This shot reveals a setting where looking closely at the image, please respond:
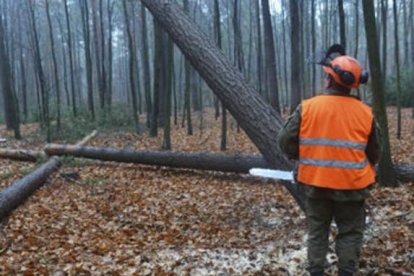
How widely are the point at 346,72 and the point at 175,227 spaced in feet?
13.1

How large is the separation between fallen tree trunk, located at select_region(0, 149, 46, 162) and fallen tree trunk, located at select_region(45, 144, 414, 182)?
0.29 metres

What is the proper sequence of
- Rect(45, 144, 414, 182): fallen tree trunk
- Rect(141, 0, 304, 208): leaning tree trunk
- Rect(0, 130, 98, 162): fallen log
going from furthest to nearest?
Rect(0, 130, 98, 162): fallen log < Rect(45, 144, 414, 182): fallen tree trunk < Rect(141, 0, 304, 208): leaning tree trunk

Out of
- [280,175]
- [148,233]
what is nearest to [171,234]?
[148,233]

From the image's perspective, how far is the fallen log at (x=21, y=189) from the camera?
707 centimetres

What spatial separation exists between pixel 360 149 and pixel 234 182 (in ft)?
20.0

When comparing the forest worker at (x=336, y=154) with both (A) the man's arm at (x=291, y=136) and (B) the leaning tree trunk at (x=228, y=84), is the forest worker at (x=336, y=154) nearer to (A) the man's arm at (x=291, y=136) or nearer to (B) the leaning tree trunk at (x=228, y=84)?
(A) the man's arm at (x=291, y=136)

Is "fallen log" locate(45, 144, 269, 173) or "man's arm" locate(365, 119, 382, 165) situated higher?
"man's arm" locate(365, 119, 382, 165)

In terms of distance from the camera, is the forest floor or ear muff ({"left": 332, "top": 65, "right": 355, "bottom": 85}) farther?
the forest floor

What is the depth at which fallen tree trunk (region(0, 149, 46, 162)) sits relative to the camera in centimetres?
1218

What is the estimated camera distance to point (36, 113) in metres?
21.8

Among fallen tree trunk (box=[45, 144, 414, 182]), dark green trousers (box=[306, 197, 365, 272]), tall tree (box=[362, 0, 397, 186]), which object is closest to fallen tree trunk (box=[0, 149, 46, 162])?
fallen tree trunk (box=[45, 144, 414, 182])

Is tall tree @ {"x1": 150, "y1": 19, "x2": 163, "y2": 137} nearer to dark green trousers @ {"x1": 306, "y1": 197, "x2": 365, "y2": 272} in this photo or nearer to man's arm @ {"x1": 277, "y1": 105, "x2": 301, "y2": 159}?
man's arm @ {"x1": 277, "y1": 105, "x2": 301, "y2": 159}

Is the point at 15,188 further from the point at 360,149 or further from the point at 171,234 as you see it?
the point at 360,149

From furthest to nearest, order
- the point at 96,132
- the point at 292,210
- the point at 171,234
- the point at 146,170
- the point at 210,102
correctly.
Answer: the point at 210,102 < the point at 96,132 < the point at 146,170 < the point at 292,210 < the point at 171,234
